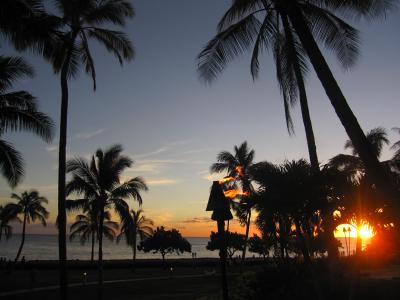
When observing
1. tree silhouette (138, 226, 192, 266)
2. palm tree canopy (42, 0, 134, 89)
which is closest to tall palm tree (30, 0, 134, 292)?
palm tree canopy (42, 0, 134, 89)

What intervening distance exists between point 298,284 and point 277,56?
25.7 feet

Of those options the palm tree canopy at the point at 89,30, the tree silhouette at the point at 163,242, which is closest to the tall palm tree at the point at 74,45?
the palm tree canopy at the point at 89,30

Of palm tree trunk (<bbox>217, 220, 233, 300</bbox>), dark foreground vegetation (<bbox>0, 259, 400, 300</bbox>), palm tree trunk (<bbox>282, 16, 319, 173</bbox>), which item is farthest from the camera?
palm tree trunk (<bbox>282, 16, 319, 173</bbox>)

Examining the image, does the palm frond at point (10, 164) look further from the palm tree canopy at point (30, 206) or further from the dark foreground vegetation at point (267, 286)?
the palm tree canopy at point (30, 206)

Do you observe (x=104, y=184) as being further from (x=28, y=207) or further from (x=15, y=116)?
(x=28, y=207)

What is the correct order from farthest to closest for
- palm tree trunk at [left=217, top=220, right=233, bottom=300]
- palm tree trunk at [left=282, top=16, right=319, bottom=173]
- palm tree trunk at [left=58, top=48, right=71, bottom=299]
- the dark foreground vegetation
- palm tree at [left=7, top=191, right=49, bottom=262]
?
palm tree at [left=7, top=191, right=49, bottom=262] → palm tree trunk at [left=58, top=48, right=71, bottom=299] → palm tree trunk at [left=282, top=16, right=319, bottom=173] → the dark foreground vegetation → palm tree trunk at [left=217, top=220, right=233, bottom=300]

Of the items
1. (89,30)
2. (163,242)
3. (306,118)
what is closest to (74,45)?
(89,30)

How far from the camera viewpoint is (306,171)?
583 inches

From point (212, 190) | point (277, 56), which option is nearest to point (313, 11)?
point (277, 56)

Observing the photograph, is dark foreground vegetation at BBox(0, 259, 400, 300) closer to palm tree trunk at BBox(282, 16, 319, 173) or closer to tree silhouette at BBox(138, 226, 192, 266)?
palm tree trunk at BBox(282, 16, 319, 173)

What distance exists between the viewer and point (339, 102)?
855 centimetres

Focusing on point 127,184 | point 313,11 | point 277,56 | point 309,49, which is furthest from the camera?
point 127,184

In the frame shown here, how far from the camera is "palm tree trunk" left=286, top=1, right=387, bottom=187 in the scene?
8.03m

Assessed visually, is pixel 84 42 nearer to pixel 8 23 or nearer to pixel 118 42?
pixel 118 42
